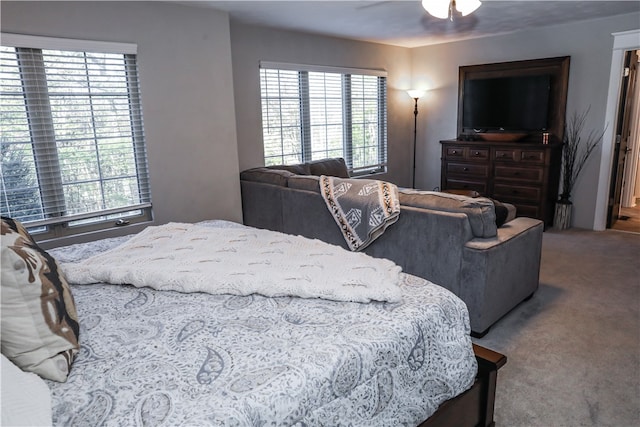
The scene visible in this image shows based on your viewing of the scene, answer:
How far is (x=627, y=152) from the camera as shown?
18.5 feet

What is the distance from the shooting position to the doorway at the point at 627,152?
4.95 meters

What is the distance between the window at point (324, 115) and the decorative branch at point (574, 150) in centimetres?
234

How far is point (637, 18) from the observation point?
4523mm

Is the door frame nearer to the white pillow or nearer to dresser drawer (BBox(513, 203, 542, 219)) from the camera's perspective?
dresser drawer (BBox(513, 203, 542, 219))

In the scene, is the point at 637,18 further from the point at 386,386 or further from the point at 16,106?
the point at 16,106

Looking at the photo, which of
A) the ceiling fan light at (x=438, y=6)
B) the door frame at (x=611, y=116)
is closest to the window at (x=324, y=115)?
the ceiling fan light at (x=438, y=6)

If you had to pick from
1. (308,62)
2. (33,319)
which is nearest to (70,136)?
(33,319)

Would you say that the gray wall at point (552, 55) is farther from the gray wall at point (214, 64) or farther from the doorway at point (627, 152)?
the doorway at point (627, 152)

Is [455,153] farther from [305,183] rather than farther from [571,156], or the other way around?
[305,183]

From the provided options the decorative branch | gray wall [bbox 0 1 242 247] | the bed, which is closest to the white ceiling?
gray wall [bbox 0 1 242 247]

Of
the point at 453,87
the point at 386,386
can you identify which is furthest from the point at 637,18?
the point at 386,386

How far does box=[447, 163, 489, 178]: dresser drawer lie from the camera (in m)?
5.57

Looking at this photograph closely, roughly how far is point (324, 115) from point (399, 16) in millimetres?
1546

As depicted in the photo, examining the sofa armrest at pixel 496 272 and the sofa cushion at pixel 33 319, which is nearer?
the sofa cushion at pixel 33 319
